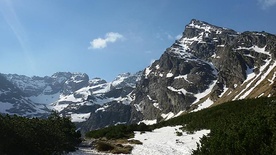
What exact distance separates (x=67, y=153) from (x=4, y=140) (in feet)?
49.3

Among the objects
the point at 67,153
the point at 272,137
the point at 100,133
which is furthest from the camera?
the point at 100,133

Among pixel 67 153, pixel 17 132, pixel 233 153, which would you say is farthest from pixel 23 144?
pixel 233 153

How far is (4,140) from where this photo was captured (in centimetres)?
3744

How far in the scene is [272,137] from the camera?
67.4ft

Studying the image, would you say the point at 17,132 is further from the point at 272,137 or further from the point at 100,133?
the point at 100,133

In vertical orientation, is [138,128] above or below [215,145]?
above

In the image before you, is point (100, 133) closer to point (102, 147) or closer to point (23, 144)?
point (102, 147)

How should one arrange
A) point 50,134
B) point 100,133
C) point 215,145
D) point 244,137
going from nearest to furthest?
point 244,137 < point 215,145 < point 50,134 < point 100,133

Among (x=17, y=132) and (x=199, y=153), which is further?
(x=17, y=132)

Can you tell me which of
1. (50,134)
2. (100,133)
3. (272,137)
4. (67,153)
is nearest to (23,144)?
(50,134)

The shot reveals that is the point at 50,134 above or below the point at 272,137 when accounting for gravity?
above

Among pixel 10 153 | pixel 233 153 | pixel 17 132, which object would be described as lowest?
pixel 233 153

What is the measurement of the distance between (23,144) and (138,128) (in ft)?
212

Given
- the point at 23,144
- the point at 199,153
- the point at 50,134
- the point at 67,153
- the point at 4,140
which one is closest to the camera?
the point at 199,153
